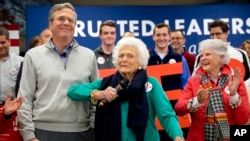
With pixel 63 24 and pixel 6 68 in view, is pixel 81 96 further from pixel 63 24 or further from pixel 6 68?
pixel 6 68

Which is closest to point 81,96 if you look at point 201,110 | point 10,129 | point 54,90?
point 54,90

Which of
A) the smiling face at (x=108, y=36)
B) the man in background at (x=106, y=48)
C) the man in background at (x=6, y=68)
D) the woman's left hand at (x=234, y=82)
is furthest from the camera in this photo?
the smiling face at (x=108, y=36)

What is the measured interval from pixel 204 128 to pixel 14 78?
1.80 m

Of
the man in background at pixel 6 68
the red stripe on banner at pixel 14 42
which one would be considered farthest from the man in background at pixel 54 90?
the red stripe on banner at pixel 14 42

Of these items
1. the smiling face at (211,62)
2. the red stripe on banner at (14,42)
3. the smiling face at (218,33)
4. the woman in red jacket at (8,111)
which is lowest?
the woman in red jacket at (8,111)

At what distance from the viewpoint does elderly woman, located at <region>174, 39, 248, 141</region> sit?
10.8 feet

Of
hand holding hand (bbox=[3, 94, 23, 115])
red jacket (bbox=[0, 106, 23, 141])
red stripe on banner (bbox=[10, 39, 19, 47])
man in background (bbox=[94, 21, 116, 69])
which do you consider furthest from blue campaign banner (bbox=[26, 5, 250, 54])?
hand holding hand (bbox=[3, 94, 23, 115])

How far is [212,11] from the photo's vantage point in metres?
7.34

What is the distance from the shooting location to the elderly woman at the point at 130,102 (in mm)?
2793

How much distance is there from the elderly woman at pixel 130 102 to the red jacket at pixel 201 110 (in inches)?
18.5

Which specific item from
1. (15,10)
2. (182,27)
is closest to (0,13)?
(15,10)

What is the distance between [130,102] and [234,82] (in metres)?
0.86

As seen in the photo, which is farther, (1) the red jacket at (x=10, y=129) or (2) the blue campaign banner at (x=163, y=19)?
(2) the blue campaign banner at (x=163, y=19)

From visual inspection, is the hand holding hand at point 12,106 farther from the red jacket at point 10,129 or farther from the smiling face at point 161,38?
the smiling face at point 161,38
